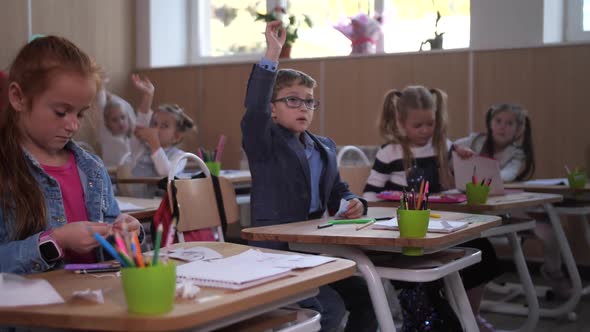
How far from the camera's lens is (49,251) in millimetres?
1260

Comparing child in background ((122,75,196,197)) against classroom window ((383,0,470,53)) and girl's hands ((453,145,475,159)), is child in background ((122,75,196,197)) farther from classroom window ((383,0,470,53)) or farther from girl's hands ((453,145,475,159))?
classroom window ((383,0,470,53))

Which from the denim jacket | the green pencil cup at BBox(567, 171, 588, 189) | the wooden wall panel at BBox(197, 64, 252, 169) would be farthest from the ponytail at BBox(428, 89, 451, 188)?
the wooden wall panel at BBox(197, 64, 252, 169)

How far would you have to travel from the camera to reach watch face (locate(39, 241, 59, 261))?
4.12 feet

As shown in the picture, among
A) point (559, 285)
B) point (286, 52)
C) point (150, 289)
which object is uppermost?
point (286, 52)

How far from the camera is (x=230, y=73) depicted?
5754 millimetres

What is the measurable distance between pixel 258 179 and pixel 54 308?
132cm

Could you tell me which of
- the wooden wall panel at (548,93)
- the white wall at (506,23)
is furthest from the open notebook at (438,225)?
the white wall at (506,23)

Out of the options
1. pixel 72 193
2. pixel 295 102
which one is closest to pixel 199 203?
pixel 295 102

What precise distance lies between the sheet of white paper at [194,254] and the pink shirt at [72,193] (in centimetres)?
22

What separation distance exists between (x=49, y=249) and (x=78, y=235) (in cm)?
7

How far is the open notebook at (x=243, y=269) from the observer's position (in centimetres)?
108

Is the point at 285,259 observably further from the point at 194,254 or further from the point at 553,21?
the point at 553,21

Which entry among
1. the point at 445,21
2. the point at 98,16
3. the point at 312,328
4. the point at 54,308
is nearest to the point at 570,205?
the point at 445,21

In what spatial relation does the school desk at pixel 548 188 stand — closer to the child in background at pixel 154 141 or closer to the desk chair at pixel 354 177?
the desk chair at pixel 354 177
